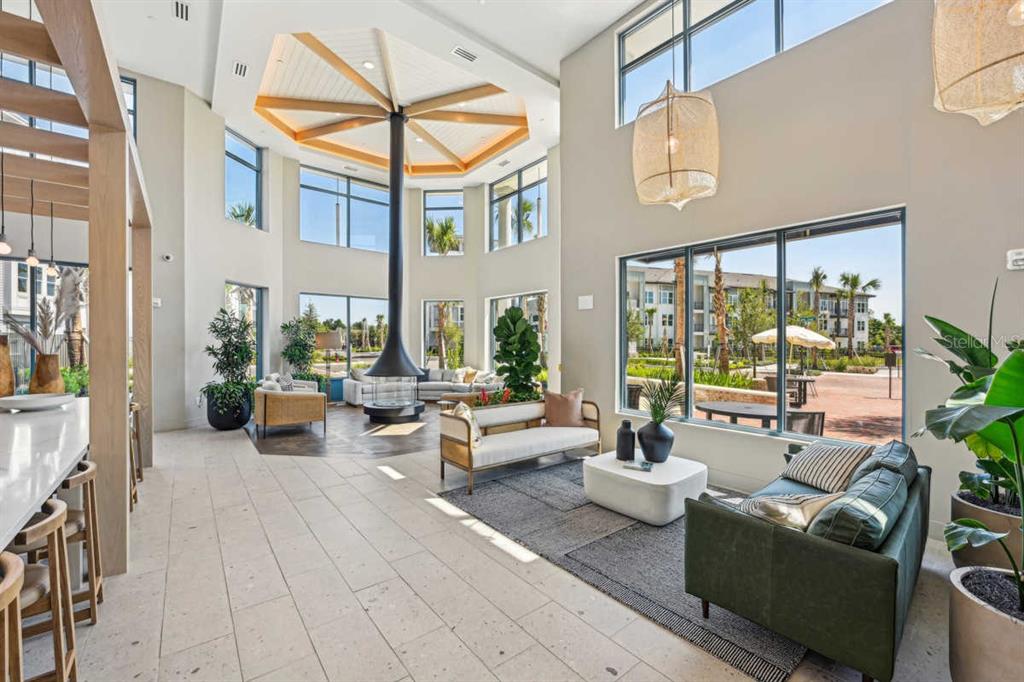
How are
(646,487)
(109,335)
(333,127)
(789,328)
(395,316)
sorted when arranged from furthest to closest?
(333,127) → (395,316) → (789,328) → (646,487) → (109,335)

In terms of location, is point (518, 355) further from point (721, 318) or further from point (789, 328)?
point (789, 328)

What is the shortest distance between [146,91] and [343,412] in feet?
19.2

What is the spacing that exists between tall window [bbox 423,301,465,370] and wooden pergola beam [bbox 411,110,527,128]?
432 cm

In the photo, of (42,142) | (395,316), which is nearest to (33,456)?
(42,142)

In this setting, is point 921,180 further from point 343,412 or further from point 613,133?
point 343,412

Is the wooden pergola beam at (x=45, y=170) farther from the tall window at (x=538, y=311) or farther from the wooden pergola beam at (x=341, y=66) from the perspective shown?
the tall window at (x=538, y=311)

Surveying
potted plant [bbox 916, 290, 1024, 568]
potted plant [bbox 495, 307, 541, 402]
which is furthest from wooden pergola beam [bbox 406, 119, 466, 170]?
potted plant [bbox 916, 290, 1024, 568]

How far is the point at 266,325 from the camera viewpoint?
348 inches

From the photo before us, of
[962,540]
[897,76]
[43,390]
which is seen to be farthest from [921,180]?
[43,390]

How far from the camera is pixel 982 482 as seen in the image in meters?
2.49

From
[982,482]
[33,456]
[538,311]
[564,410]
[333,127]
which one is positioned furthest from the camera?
A: [538,311]

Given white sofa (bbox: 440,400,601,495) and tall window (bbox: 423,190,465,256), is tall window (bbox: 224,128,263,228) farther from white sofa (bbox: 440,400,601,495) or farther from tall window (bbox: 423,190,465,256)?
white sofa (bbox: 440,400,601,495)

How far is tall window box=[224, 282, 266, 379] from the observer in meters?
7.96

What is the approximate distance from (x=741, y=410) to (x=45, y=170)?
6.14 m
